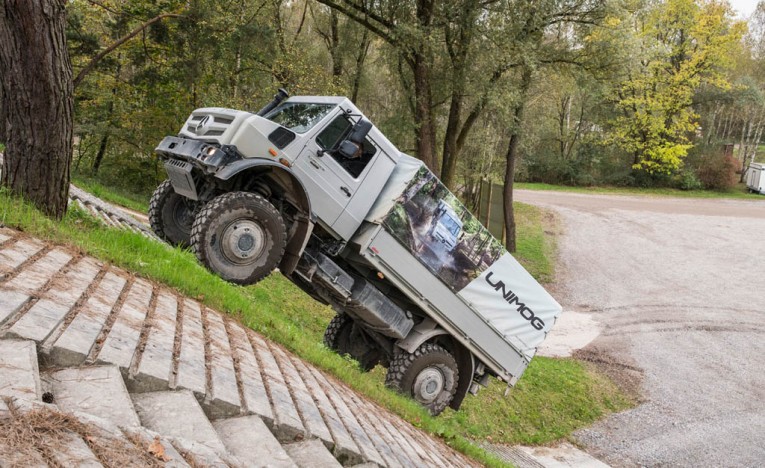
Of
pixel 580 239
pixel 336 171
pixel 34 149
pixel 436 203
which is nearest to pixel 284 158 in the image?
pixel 336 171

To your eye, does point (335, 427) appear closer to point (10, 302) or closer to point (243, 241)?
point (10, 302)

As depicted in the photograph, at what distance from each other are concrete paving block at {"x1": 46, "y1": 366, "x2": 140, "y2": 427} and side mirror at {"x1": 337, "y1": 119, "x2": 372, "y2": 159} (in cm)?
464

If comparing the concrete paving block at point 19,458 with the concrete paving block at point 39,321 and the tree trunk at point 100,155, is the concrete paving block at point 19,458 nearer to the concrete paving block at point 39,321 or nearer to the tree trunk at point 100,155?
the concrete paving block at point 39,321

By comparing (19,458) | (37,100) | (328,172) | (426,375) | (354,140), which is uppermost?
(354,140)

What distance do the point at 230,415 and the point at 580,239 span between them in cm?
2415

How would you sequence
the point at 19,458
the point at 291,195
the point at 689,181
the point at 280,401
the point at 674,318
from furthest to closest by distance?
the point at 689,181 < the point at 674,318 < the point at 291,195 < the point at 280,401 < the point at 19,458

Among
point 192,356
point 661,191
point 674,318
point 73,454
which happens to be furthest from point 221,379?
point 661,191

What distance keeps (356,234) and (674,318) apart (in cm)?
1374

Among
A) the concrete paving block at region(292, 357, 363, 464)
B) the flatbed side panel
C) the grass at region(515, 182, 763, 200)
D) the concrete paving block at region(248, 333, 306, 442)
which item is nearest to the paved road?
the flatbed side panel

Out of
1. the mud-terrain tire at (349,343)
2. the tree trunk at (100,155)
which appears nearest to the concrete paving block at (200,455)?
the mud-terrain tire at (349,343)

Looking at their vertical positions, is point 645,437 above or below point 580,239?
below

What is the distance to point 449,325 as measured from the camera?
813 cm

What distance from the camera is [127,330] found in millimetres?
3670

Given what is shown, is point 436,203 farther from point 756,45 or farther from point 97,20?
point 756,45
